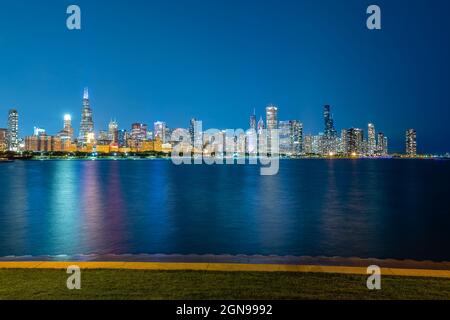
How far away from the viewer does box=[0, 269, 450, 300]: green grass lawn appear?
879 centimetres

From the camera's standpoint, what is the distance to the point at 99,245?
2184 cm

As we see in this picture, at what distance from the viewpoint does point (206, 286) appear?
935cm

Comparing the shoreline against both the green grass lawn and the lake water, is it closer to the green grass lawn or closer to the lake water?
the green grass lawn

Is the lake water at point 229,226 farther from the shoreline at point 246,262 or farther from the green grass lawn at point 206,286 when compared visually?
the green grass lawn at point 206,286

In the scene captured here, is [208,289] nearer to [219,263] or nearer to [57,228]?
[219,263]

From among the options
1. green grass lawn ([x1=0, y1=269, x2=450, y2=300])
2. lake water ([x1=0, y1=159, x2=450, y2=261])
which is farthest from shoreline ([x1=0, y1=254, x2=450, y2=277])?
lake water ([x1=0, y1=159, x2=450, y2=261])

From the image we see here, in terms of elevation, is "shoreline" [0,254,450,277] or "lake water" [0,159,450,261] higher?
"shoreline" [0,254,450,277]

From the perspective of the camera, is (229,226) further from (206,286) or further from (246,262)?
(206,286)

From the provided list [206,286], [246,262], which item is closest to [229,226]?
[246,262]

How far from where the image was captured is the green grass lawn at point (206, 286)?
879cm

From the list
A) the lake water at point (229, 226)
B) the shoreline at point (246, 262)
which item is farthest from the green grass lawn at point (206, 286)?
the lake water at point (229, 226)
